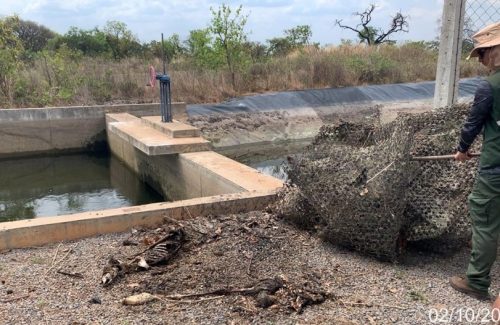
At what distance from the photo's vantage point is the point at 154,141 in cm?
822

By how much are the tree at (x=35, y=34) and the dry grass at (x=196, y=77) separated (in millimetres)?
17401

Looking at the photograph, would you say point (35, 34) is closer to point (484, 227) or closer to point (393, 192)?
point (393, 192)

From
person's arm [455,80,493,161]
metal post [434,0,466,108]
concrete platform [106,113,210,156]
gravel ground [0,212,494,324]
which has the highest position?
metal post [434,0,466,108]

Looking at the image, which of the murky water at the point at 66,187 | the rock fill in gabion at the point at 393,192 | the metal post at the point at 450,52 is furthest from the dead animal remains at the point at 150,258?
the murky water at the point at 66,187

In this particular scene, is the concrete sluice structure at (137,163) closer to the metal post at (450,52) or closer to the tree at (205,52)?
the metal post at (450,52)

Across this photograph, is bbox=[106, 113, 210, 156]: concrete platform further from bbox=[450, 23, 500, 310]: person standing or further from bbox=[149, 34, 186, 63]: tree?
bbox=[149, 34, 186, 63]: tree

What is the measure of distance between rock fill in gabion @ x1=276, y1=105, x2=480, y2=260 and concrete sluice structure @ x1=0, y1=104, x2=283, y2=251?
1.18 m

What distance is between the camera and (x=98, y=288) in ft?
11.3

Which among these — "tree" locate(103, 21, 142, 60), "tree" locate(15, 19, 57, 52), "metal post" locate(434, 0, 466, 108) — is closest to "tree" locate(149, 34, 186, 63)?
"tree" locate(103, 21, 142, 60)

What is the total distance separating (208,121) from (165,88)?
3814mm

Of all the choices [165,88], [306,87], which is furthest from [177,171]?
[306,87]

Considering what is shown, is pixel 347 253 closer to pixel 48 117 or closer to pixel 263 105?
pixel 48 117

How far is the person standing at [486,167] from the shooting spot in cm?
311

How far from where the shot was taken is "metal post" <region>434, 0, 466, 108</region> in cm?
502
